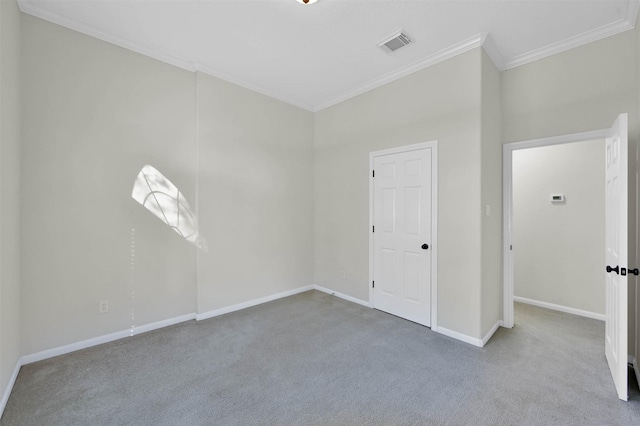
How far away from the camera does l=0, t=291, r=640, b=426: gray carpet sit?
1.86 metres

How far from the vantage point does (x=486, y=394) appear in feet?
6.79

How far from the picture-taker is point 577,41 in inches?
108

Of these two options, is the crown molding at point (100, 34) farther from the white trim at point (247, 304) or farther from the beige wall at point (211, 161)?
the white trim at point (247, 304)

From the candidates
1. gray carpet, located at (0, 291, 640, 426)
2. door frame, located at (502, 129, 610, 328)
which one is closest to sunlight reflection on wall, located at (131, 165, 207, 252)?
gray carpet, located at (0, 291, 640, 426)

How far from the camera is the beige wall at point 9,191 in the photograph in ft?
6.31

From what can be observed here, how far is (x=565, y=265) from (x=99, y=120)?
594 cm

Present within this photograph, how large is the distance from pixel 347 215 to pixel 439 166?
1548mm

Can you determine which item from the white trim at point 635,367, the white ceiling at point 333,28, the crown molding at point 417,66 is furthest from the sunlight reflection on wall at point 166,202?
the white trim at point 635,367

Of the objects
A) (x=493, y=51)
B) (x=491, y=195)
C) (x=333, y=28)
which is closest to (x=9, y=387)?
(x=333, y=28)

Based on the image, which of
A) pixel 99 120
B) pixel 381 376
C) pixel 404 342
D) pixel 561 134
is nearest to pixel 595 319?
pixel 561 134

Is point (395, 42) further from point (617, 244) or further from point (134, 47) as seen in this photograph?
point (134, 47)

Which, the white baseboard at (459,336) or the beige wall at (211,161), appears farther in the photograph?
the white baseboard at (459,336)

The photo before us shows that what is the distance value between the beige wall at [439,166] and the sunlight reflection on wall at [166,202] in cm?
203

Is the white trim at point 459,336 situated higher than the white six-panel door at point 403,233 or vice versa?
the white six-panel door at point 403,233
